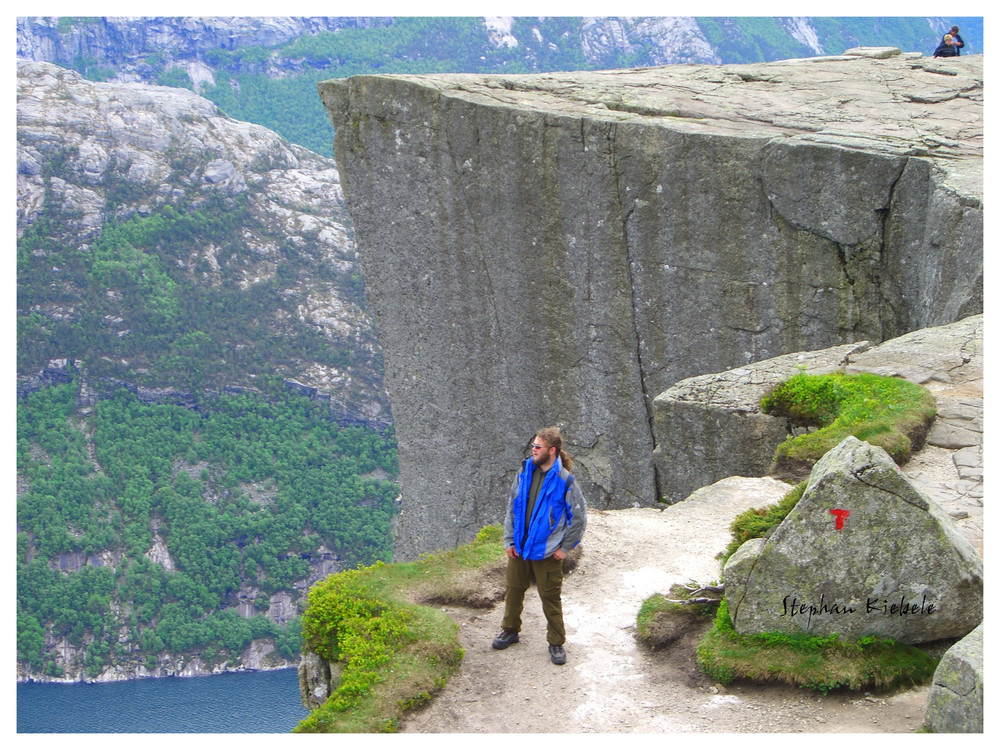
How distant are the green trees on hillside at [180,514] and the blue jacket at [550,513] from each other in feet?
192

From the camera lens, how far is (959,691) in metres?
5.09

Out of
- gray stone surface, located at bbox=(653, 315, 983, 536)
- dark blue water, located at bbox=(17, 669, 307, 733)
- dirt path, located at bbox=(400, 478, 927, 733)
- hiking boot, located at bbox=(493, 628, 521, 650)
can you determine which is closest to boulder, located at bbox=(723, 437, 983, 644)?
dirt path, located at bbox=(400, 478, 927, 733)

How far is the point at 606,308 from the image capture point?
1435 centimetres

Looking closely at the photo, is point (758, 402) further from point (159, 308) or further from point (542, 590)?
point (159, 308)

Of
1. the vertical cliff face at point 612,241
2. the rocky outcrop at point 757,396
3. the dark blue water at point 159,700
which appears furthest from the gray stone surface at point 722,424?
the dark blue water at point 159,700

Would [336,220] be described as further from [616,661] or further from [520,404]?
[616,661]

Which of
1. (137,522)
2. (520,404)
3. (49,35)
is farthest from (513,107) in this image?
(49,35)

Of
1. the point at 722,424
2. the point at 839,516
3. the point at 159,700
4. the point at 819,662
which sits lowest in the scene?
the point at 159,700

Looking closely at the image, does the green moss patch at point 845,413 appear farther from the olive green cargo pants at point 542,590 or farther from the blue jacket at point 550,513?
the olive green cargo pants at point 542,590

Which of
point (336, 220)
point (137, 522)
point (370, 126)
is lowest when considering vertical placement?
point (137, 522)

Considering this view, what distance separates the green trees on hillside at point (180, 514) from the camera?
2458 inches

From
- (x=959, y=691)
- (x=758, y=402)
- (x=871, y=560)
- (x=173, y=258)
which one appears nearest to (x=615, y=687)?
(x=871, y=560)

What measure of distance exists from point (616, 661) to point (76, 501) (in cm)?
6703

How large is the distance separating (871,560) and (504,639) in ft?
7.98
